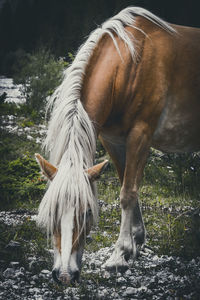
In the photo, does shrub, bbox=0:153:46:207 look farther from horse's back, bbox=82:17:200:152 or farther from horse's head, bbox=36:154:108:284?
horse's head, bbox=36:154:108:284

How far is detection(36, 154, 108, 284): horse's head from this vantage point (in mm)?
2576

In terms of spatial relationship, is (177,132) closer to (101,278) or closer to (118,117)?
(118,117)

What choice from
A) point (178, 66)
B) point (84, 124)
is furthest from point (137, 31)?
point (84, 124)

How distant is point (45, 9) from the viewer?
64.5ft

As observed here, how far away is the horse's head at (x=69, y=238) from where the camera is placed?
2.58 metres

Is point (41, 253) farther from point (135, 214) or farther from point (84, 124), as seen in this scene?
point (84, 124)

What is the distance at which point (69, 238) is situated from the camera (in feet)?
8.61

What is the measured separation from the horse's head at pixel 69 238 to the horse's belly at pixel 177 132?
127 centimetres

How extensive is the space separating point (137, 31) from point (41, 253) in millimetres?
2506

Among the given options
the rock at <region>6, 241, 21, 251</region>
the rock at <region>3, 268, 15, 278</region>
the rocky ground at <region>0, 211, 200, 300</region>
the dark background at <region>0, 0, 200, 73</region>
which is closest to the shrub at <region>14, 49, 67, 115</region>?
the dark background at <region>0, 0, 200, 73</region>

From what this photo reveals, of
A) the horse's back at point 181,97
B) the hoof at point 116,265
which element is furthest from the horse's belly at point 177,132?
the hoof at point 116,265

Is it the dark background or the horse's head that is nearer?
the horse's head

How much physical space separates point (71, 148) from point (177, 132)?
5.21 feet

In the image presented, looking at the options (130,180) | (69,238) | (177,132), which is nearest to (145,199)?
(177,132)
